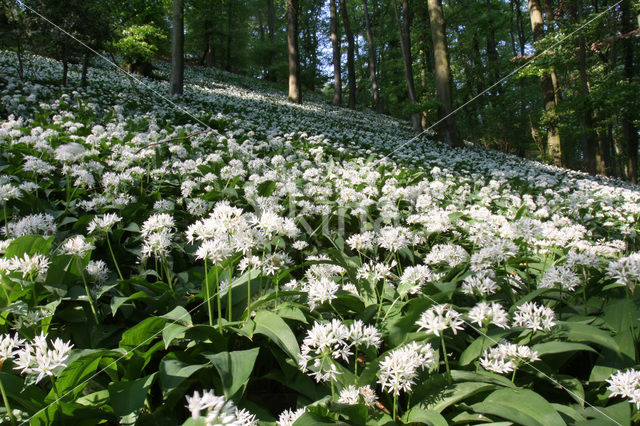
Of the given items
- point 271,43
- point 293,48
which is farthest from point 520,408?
point 271,43

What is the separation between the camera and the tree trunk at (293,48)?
16.5m

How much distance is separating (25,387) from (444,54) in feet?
46.8

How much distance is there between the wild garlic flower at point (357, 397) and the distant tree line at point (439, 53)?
11.5ft

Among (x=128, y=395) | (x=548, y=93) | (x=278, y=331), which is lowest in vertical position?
(x=128, y=395)

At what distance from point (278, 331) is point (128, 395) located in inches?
24.0

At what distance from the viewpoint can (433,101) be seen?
1204cm

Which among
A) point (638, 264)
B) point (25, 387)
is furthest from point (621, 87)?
point (25, 387)

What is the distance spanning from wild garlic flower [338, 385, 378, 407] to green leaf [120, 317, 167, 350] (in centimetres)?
82

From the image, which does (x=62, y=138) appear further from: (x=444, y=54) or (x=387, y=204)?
(x=444, y=54)

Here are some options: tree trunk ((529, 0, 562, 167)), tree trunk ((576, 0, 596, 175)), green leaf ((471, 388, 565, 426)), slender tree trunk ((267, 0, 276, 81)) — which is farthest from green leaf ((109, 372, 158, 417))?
slender tree trunk ((267, 0, 276, 81))

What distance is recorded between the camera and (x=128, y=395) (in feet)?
4.30

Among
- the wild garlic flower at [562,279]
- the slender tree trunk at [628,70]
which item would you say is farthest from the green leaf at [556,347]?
the slender tree trunk at [628,70]

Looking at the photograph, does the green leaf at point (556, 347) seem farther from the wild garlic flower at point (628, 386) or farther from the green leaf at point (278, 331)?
the green leaf at point (278, 331)

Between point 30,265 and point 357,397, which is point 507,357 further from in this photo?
point 30,265
